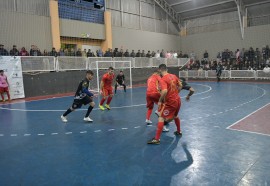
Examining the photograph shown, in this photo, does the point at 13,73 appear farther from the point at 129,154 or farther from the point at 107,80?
the point at 129,154

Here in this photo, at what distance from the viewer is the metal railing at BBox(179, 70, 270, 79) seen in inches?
993

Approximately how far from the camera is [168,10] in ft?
114

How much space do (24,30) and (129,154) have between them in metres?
18.4

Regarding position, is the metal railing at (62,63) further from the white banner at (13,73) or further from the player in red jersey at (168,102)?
the player in red jersey at (168,102)

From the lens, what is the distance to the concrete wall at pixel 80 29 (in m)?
22.6

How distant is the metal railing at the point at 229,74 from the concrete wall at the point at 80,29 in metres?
11.1

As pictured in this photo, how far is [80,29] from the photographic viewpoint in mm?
23812

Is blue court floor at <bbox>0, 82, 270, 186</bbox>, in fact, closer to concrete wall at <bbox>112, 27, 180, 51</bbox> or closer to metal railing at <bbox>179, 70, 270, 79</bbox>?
metal railing at <bbox>179, 70, 270, 79</bbox>

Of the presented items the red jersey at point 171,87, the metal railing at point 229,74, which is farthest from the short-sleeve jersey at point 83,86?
the metal railing at point 229,74

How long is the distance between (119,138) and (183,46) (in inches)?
1274

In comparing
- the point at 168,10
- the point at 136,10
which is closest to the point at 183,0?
the point at 168,10

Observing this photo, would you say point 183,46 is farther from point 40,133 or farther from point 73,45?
point 40,133

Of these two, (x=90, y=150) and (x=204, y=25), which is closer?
(x=90, y=150)

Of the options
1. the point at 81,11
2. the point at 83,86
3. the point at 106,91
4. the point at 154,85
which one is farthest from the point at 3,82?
the point at 81,11
